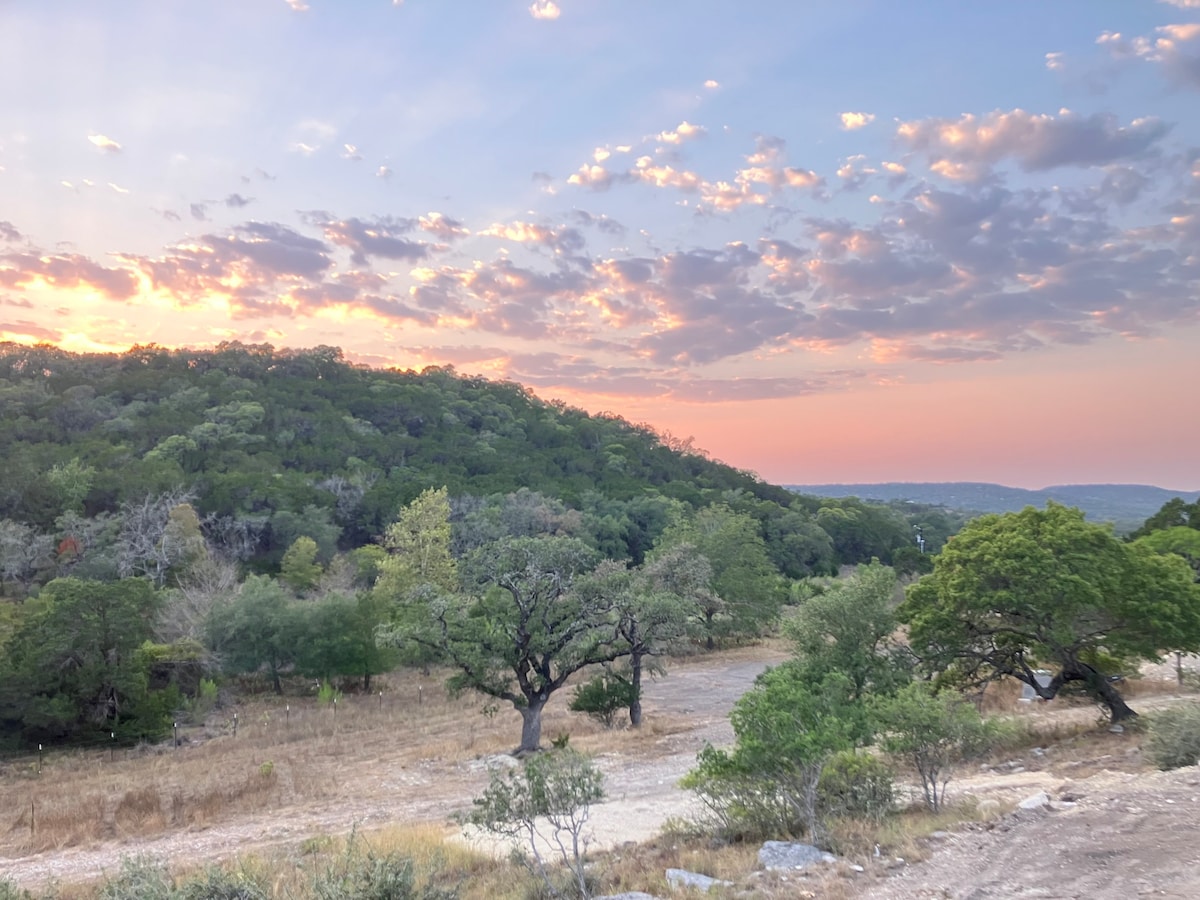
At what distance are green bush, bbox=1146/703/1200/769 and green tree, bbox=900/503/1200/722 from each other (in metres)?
3.59

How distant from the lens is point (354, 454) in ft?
263

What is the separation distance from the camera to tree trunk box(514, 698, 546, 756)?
20.6 metres

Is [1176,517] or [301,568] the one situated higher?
[1176,517]

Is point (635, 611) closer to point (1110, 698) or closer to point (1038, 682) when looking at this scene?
point (1038, 682)

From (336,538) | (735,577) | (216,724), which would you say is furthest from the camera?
(336,538)

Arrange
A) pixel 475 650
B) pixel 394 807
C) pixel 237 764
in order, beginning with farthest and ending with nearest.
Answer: pixel 237 764
pixel 475 650
pixel 394 807

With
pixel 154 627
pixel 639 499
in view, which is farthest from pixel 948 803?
pixel 639 499

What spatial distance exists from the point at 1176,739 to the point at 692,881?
8.12 metres

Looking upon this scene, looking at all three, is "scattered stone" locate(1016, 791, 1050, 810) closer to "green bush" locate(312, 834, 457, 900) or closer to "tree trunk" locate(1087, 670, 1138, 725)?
"green bush" locate(312, 834, 457, 900)

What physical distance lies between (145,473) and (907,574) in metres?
59.4

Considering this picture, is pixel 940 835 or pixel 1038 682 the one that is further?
pixel 1038 682

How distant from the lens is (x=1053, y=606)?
16.1 meters

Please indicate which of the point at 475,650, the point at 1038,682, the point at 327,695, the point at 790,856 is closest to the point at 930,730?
the point at 790,856

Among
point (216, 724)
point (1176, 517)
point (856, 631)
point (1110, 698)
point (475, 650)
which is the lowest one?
point (216, 724)
